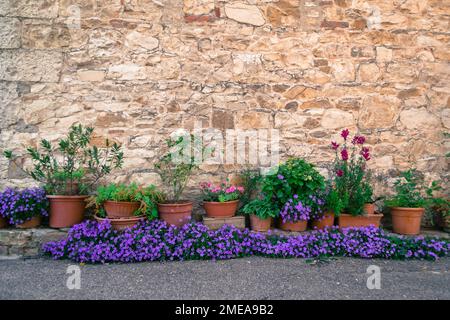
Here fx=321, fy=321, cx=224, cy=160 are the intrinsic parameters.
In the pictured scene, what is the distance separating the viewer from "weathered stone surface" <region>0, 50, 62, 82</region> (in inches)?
147

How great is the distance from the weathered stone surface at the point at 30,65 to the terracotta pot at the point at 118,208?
169 cm

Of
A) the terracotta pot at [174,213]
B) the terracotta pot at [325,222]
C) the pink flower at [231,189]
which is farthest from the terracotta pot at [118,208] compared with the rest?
the terracotta pot at [325,222]

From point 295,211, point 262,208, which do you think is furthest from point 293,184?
point 262,208

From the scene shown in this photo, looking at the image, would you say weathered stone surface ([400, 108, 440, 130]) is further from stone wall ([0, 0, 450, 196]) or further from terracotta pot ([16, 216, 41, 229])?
terracotta pot ([16, 216, 41, 229])

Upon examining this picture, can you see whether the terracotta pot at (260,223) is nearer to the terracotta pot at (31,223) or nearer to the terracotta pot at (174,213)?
the terracotta pot at (174,213)

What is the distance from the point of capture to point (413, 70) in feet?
14.0

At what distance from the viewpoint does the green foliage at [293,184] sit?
3584mm

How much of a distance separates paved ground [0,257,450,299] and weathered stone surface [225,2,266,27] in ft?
9.50

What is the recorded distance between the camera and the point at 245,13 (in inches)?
161

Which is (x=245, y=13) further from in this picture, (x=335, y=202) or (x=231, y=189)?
(x=335, y=202)

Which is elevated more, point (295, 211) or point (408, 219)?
point (295, 211)

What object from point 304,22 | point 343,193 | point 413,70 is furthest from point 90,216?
point 413,70

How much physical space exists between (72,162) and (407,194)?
4021 millimetres
